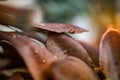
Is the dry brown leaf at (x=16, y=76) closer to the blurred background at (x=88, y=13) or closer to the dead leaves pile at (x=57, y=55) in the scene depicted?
the dead leaves pile at (x=57, y=55)

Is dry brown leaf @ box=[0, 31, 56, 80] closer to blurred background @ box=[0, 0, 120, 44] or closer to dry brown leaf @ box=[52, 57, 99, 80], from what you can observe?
dry brown leaf @ box=[52, 57, 99, 80]

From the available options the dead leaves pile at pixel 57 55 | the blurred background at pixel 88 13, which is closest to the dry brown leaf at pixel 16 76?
the dead leaves pile at pixel 57 55

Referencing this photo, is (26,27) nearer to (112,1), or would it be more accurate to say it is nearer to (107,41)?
(107,41)

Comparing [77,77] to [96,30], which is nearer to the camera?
[77,77]

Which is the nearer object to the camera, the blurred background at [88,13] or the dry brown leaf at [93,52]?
the dry brown leaf at [93,52]

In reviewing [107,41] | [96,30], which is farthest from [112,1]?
[107,41]

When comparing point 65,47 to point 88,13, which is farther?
point 88,13

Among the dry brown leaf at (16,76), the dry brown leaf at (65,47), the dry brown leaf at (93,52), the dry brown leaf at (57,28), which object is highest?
the dry brown leaf at (57,28)

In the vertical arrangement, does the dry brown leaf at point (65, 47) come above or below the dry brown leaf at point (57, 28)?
below

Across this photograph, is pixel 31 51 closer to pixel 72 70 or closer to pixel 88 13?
pixel 72 70

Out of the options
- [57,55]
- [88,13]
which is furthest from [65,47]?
[88,13]
